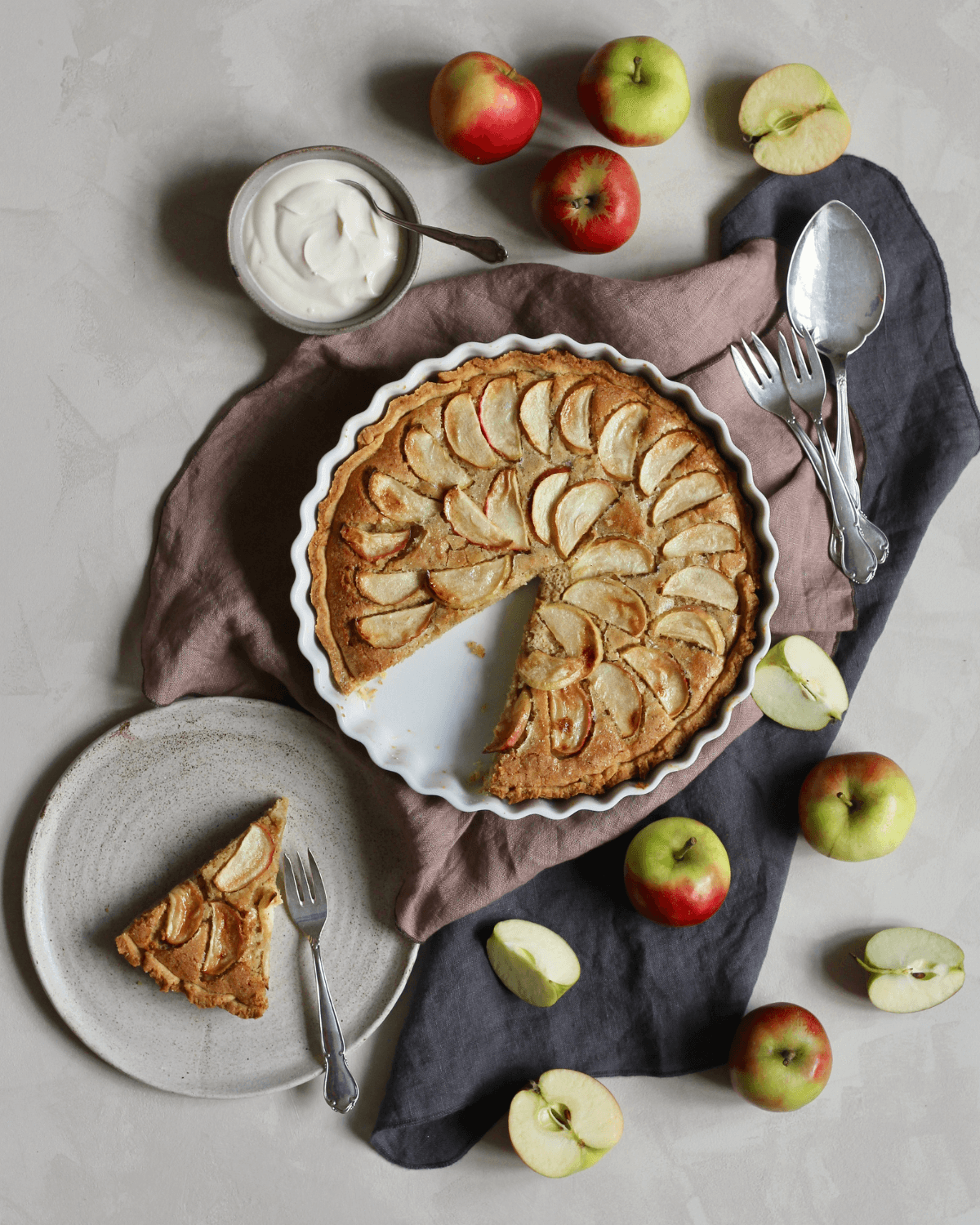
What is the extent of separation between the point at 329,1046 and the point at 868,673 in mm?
2004

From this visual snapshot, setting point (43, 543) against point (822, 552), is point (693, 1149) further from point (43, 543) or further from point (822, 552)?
point (43, 543)

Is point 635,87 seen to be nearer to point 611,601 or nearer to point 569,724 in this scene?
point 611,601

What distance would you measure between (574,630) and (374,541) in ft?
1.97

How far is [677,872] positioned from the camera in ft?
8.45

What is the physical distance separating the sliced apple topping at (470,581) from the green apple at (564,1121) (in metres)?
1.43

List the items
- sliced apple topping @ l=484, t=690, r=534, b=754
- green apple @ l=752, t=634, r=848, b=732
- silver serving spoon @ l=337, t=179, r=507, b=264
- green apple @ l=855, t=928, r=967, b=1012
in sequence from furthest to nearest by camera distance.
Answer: green apple @ l=855, t=928, r=967, b=1012
green apple @ l=752, t=634, r=848, b=732
silver serving spoon @ l=337, t=179, r=507, b=264
sliced apple topping @ l=484, t=690, r=534, b=754

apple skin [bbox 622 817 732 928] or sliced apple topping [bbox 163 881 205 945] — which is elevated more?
apple skin [bbox 622 817 732 928]

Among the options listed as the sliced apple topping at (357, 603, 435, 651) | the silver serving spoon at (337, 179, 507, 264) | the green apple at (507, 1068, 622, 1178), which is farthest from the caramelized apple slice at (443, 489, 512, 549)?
the green apple at (507, 1068, 622, 1178)

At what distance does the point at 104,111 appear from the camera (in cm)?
272

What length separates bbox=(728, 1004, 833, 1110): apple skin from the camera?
2619 mm

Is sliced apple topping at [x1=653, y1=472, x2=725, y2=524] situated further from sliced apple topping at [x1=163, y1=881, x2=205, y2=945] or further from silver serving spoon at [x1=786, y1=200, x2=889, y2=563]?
sliced apple topping at [x1=163, y1=881, x2=205, y2=945]

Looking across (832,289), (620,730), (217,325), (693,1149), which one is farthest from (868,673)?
(217,325)

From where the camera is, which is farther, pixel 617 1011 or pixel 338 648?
pixel 617 1011

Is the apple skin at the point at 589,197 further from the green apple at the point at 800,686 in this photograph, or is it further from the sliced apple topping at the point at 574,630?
the green apple at the point at 800,686
